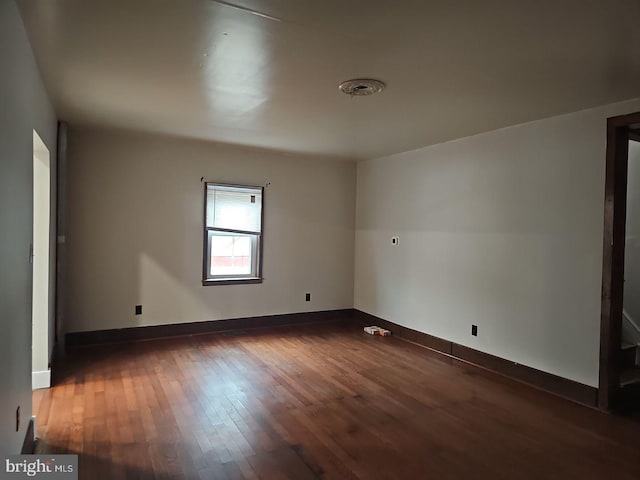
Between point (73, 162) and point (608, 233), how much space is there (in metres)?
5.04

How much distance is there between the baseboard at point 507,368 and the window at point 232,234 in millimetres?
2007

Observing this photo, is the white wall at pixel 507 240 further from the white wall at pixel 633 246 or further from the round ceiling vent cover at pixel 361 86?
the round ceiling vent cover at pixel 361 86

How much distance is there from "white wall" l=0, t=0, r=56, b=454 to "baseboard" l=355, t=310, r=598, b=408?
12.3 feet

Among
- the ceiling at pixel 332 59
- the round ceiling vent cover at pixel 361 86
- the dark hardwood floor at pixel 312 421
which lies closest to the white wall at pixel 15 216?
the ceiling at pixel 332 59

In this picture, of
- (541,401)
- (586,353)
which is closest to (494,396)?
(541,401)

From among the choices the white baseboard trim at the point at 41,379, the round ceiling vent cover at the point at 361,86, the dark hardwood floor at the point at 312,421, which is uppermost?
the round ceiling vent cover at the point at 361,86

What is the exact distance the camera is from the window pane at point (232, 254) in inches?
212

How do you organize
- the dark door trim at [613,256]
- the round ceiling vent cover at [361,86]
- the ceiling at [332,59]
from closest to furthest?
the ceiling at [332,59]
the round ceiling vent cover at [361,86]
the dark door trim at [613,256]

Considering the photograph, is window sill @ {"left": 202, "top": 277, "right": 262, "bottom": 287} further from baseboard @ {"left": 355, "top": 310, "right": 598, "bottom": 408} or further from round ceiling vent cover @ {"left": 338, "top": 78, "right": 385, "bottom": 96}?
round ceiling vent cover @ {"left": 338, "top": 78, "right": 385, "bottom": 96}

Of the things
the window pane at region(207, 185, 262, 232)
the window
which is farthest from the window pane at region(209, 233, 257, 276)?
the window pane at region(207, 185, 262, 232)

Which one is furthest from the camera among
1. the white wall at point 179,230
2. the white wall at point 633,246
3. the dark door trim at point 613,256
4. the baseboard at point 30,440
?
A: the white wall at point 179,230

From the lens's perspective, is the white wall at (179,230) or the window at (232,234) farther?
the window at (232,234)

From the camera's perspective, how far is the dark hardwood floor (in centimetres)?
241

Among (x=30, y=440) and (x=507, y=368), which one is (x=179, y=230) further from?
(x=507, y=368)
